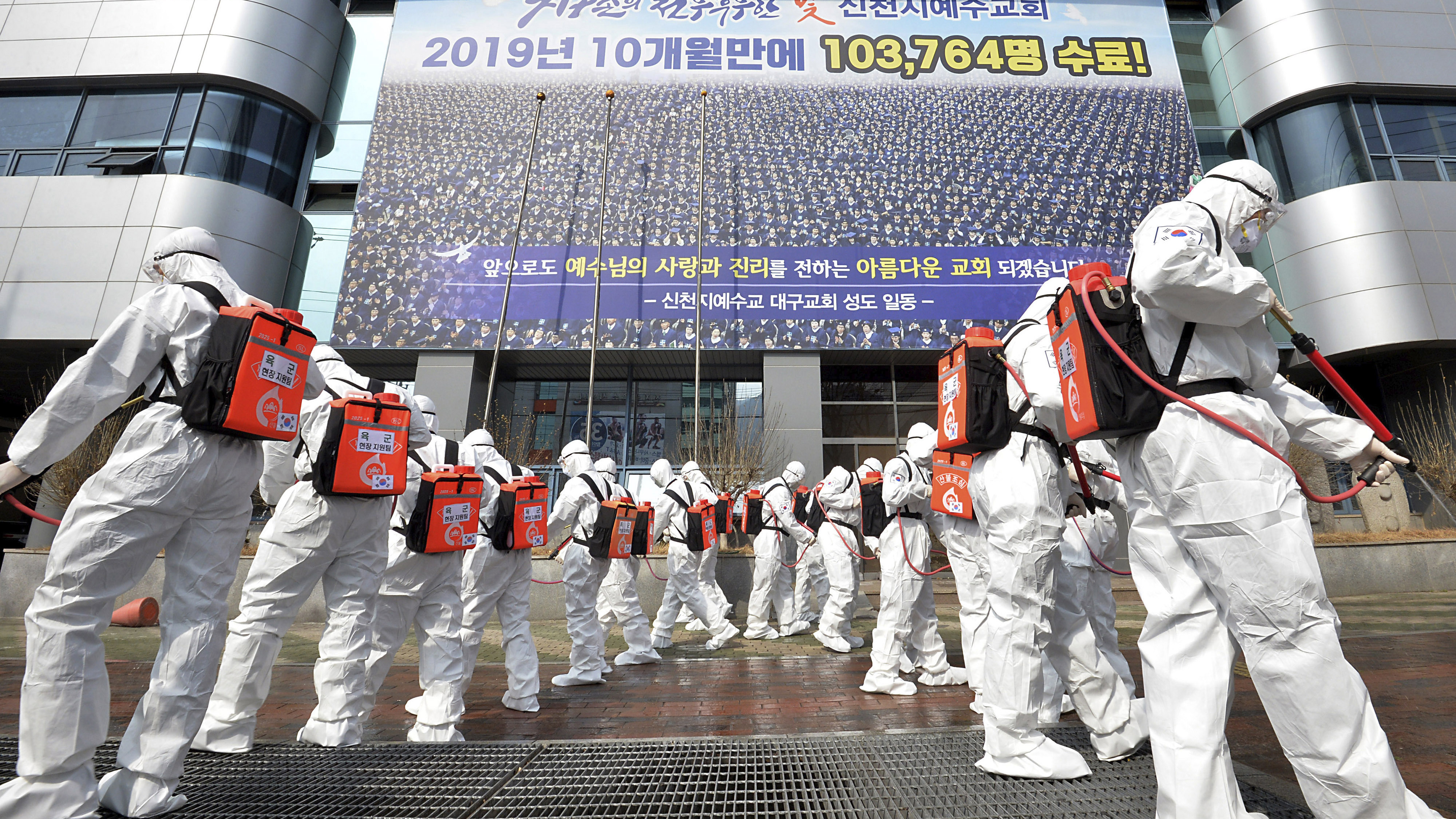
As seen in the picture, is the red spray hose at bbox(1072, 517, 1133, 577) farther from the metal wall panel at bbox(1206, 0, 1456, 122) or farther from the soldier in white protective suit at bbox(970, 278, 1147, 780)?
the metal wall panel at bbox(1206, 0, 1456, 122)

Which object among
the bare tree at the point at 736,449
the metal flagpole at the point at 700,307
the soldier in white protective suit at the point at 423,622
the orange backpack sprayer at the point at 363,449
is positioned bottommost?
the soldier in white protective suit at the point at 423,622

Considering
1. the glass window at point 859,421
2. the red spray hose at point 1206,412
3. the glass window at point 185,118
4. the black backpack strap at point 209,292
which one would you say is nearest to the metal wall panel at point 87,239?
the glass window at point 185,118

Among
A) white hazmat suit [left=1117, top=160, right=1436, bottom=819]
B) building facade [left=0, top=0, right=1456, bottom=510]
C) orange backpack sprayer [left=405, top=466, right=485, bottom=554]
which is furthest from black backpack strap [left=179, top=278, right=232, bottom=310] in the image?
building facade [left=0, top=0, right=1456, bottom=510]

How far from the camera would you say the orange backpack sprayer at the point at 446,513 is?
4.05 meters

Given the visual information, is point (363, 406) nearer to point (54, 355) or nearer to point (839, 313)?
point (839, 313)

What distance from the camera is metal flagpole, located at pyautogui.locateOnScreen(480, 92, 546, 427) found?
14.6 metres

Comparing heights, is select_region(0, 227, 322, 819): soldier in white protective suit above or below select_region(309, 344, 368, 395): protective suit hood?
below

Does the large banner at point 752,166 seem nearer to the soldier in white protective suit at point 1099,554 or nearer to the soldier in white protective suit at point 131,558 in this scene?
the soldier in white protective suit at point 1099,554

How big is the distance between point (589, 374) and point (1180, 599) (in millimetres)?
15380

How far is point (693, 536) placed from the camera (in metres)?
7.62

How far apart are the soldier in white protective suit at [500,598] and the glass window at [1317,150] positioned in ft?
65.0

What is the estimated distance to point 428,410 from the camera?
4.77 meters

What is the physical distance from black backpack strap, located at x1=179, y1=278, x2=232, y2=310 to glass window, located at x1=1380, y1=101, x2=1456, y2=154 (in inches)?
897

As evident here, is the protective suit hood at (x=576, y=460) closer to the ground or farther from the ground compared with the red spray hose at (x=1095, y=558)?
farther from the ground
